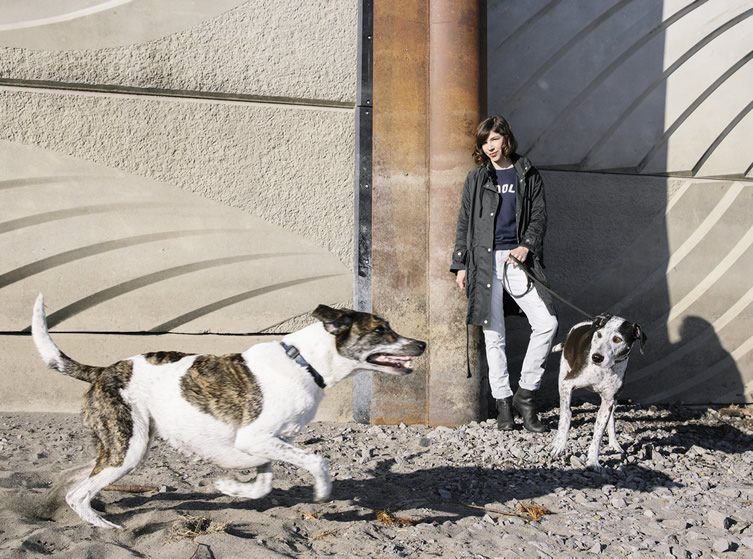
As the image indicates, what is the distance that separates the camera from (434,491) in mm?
4816

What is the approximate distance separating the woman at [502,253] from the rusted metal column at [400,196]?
1.26 ft

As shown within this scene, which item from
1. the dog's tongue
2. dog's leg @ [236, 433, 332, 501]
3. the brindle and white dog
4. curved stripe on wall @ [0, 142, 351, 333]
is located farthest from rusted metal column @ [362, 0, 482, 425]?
dog's leg @ [236, 433, 332, 501]

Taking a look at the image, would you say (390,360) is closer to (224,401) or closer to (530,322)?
(224,401)

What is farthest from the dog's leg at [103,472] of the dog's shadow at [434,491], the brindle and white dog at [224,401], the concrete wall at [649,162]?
the concrete wall at [649,162]

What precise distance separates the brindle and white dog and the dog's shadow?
286 millimetres

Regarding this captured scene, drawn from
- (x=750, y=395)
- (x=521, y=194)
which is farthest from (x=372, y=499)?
(x=750, y=395)

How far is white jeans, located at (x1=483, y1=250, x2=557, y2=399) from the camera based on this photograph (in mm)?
5840

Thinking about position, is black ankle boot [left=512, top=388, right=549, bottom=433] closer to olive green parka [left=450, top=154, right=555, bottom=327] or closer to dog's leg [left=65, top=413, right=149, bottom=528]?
olive green parka [left=450, top=154, right=555, bottom=327]

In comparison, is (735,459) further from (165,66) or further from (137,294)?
(165,66)

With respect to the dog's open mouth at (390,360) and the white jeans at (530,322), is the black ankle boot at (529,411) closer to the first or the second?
the white jeans at (530,322)

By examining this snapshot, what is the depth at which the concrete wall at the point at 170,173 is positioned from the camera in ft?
19.6

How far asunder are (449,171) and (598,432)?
2077mm

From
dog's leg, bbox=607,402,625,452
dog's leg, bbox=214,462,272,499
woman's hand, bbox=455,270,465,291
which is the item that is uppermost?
woman's hand, bbox=455,270,465,291

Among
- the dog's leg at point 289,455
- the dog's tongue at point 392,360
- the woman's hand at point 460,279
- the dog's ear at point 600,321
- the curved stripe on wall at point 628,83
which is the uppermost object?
the curved stripe on wall at point 628,83
